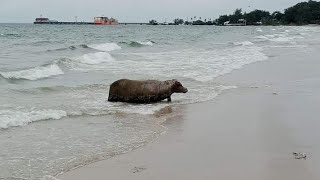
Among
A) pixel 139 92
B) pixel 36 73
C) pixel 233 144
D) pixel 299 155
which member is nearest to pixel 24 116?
pixel 139 92

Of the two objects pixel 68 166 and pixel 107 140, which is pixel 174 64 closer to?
pixel 107 140

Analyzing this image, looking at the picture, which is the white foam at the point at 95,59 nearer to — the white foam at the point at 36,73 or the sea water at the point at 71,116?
the white foam at the point at 36,73

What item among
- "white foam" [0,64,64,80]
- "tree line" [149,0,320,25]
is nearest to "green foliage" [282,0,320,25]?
"tree line" [149,0,320,25]

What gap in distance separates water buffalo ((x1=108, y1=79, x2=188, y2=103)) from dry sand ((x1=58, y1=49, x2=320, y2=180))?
1.16 metres

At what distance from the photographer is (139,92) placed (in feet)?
42.4

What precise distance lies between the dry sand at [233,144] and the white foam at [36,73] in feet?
26.7

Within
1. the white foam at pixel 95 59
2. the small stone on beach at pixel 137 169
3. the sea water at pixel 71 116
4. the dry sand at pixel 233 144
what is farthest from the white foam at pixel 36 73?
the small stone on beach at pixel 137 169

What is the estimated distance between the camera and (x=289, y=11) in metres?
180

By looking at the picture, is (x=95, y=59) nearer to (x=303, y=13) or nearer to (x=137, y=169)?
(x=137, y=169)

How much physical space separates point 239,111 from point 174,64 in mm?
12415

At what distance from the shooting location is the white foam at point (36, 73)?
723 inches

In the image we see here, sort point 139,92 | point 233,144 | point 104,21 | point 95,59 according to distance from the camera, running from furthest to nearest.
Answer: point 104,21 < point 95,59 < point 139,92 < point 233,144

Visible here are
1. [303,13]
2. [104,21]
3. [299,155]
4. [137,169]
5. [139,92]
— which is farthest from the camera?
[303,13]

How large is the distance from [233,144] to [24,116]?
15.2 ft
